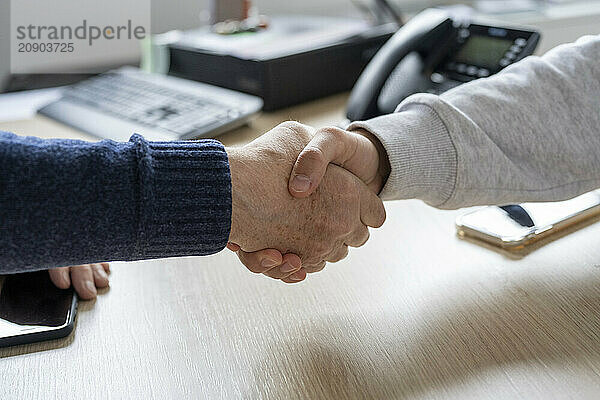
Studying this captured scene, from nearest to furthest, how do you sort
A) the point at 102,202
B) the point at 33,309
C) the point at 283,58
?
the point at 102,202
the point at 33,309
the point at 283,58

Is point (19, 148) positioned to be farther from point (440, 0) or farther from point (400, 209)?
point (440, 0)

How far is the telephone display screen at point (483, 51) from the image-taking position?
1161mm

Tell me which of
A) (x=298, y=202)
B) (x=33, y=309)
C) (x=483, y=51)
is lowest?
(x=33, y=309)

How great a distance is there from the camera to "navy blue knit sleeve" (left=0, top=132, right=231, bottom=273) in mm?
615

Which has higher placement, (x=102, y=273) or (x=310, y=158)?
(x=310, y=158)

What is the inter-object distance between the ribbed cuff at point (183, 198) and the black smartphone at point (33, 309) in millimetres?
129

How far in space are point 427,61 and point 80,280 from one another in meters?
0.73

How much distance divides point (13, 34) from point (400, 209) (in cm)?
106

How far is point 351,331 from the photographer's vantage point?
0.70 metres

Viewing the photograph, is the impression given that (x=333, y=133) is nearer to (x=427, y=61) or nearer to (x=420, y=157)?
(x=420, y=157)

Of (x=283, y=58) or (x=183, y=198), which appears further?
(x=283, y=58)

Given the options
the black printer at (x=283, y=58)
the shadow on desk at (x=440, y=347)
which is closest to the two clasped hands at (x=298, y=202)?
the shadow on desk at (x=440, y=347)

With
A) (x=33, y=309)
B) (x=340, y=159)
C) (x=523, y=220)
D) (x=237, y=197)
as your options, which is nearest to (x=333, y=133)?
(x=340, y=159)

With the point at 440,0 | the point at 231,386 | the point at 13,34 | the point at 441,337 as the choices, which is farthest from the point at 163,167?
the point at 440,0
